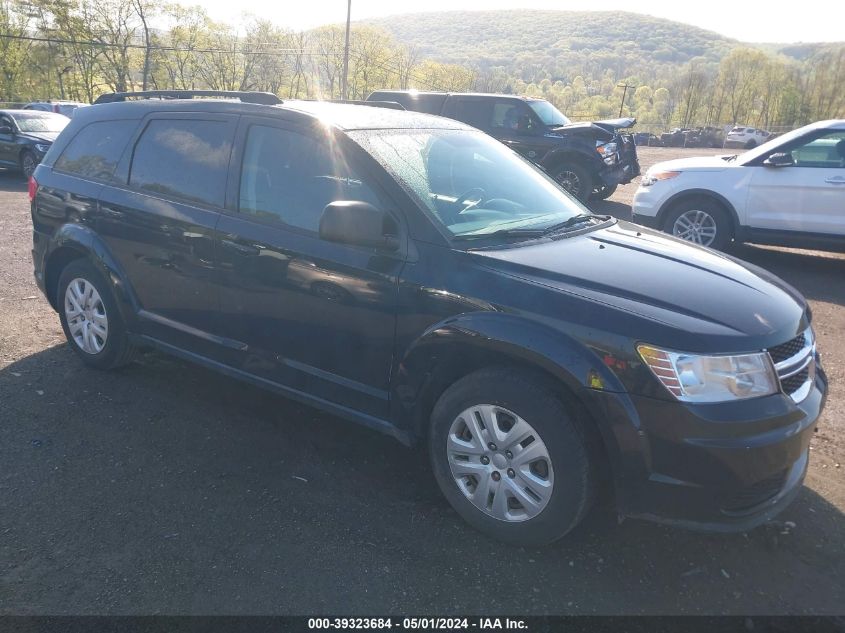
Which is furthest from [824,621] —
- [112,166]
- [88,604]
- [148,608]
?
[112,166]

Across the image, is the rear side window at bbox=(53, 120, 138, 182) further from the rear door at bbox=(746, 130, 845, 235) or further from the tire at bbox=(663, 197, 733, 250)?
the rear door at bbox=(746, 130, 845, 235)

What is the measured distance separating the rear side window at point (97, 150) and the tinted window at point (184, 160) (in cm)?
22

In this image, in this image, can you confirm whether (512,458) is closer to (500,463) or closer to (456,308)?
(500,463)

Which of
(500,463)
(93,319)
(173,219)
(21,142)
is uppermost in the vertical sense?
(173,219)

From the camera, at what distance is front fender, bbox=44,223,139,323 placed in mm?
4293

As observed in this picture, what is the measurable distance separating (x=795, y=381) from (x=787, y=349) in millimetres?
139

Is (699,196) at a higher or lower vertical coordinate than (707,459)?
higher

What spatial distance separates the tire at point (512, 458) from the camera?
264 cm

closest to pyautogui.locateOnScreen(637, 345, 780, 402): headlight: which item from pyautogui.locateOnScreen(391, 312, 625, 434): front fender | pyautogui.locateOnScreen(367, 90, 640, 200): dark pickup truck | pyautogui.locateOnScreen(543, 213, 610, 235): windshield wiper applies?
pyautogui.locateOnScreen(391, 312, 625, 434): front fender

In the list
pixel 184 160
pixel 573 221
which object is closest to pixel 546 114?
pixel 573 221

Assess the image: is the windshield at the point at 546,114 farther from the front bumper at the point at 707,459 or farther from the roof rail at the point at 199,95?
the front bumper at the point at 707,459

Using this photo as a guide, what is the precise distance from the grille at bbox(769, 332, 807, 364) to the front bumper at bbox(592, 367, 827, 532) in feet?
0.55

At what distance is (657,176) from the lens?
8.49 metres

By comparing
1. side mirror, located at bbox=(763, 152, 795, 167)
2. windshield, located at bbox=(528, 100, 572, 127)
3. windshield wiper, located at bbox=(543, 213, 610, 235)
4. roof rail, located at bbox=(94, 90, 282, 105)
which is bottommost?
windshield wiper, located at bbox=(543, 213, 610, 235)
